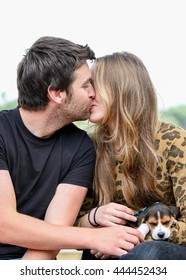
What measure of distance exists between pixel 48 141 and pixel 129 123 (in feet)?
1.08

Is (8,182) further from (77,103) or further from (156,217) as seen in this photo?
(156,217)

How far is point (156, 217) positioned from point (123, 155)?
1.00ft

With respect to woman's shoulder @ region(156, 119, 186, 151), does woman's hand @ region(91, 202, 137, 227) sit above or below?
below

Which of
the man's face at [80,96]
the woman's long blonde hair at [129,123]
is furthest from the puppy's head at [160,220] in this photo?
the man's face at [80,96]

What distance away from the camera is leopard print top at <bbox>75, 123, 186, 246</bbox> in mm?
2035

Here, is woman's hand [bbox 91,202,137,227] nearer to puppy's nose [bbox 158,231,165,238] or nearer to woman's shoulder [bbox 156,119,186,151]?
puppy's nose [bbox 158,231,165,238]

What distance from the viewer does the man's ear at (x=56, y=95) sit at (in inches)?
82.8

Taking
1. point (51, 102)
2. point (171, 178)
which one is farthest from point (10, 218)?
point (171, 178)

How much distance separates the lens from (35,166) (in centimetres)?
210

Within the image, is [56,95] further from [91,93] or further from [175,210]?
[175,210]

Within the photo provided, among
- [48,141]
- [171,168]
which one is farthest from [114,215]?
[48,141]

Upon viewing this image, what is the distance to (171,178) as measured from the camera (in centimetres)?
210

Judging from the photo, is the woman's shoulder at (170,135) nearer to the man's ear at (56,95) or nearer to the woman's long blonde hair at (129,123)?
the woman's long blonde hair at (129,123)

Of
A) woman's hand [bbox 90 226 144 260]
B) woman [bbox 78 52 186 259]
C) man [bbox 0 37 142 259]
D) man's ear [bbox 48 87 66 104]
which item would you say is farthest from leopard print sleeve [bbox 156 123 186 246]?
man's ear [bbox 48 87 66 104]
